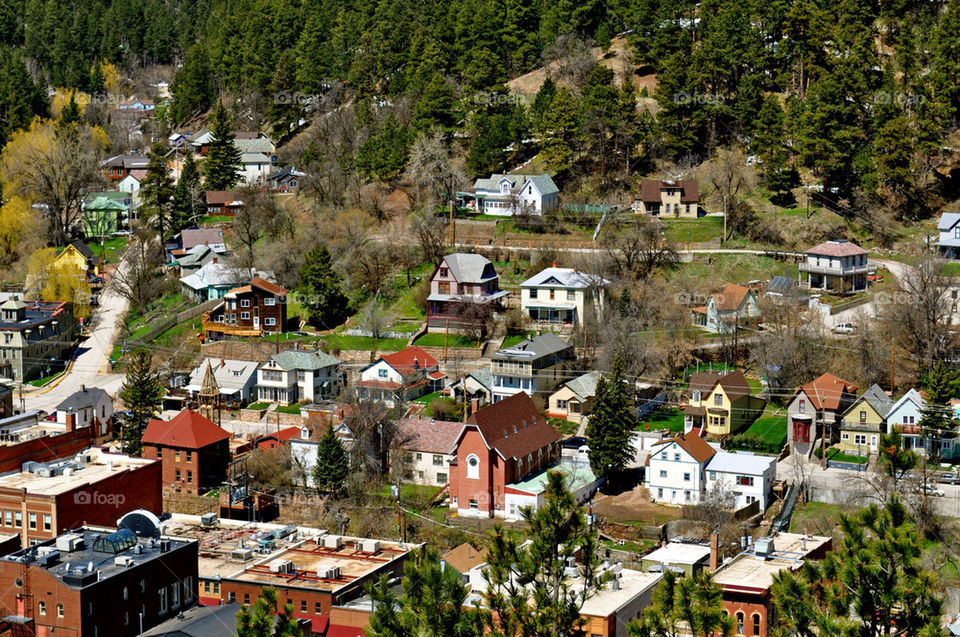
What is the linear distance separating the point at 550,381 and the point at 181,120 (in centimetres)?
6405

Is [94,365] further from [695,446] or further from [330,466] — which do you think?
[695,446]

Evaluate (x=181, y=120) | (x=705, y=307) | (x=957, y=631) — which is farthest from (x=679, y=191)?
(x=181, y=120)

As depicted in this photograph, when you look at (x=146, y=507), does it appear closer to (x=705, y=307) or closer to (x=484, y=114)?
(x=705, y=307)

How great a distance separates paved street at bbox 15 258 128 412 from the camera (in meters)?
69.2

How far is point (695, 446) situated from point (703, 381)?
5262 mm

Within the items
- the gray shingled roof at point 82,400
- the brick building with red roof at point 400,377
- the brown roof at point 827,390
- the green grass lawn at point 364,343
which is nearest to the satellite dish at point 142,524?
the brick building with red roof at point 400,377

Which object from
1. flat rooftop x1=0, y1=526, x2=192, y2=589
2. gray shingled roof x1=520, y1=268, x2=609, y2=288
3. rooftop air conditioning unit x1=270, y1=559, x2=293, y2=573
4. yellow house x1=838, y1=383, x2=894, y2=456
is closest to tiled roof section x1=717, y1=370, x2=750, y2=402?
yellow house x1=838, y1=383, x2=894, y2=456

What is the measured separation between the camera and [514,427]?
56.1m

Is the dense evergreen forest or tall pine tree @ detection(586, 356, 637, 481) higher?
the dense evergreen forest

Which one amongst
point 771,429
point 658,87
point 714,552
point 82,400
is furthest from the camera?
point 658,87

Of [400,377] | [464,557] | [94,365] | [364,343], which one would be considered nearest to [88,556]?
[464,557]

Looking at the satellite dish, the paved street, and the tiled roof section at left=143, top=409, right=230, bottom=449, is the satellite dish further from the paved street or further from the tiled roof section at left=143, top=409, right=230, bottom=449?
the paved street

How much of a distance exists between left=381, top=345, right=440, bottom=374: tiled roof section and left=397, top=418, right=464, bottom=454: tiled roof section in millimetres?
5660

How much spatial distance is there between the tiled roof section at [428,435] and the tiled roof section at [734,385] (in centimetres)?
1064
